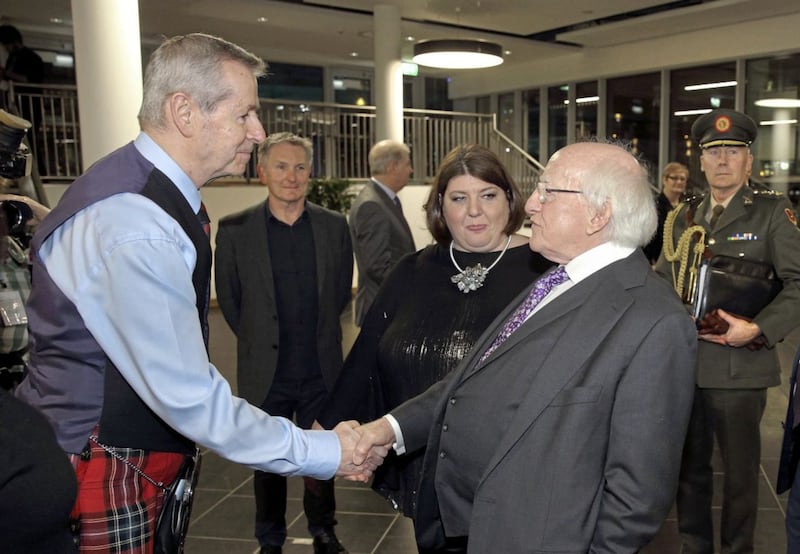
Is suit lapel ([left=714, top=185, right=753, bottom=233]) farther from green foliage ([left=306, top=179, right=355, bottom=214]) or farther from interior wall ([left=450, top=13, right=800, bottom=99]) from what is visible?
interior wall ([left=450, top=13, right=800, bottom=99])

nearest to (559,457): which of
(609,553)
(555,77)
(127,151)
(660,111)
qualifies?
(609,553)

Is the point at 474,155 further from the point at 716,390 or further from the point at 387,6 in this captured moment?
the point at 387,6

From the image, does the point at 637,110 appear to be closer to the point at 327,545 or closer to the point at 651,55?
the point at 651,55

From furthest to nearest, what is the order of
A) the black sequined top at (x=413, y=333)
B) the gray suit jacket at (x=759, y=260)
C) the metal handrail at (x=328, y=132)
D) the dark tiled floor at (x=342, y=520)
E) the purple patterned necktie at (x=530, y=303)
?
the metal handrail at (x=328, y=132)
the dark tiled floor at (x=342, y=520)
the gray suit jacket at (x=759, y=260)
the black sequined top at (x=413, y=333)
the purple patterned necktie at (x=530, y=303)

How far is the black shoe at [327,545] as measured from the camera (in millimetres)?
3193

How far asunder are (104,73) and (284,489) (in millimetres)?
4337

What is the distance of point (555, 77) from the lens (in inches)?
568

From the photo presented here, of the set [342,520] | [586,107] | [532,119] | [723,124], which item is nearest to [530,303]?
[723,124]

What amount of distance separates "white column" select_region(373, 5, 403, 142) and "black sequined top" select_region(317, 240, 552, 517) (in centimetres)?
847

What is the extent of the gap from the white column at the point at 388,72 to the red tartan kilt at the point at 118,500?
9326mm

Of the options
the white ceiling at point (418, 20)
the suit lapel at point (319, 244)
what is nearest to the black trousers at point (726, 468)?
the suit lapel at point (319, 244)

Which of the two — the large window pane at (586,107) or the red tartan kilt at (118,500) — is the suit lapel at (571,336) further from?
the large window pane at (586,107)

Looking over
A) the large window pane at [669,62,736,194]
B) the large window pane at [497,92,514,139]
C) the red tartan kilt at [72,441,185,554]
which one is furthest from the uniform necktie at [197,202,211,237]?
the large window pane at [497,92,514,139]

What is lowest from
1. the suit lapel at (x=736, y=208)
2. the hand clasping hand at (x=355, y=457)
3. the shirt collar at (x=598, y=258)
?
the hand clasping hand at (x=355, y=457)
